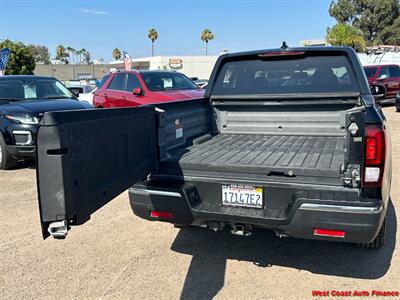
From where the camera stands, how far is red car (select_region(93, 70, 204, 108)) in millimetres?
9289

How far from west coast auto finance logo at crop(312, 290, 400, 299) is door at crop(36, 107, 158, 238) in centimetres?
168

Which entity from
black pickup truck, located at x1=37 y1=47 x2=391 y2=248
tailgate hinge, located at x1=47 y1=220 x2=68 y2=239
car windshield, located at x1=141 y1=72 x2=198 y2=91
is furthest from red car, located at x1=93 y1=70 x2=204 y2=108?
tailgate hinge, located at x1=47 y1=220 x2=68 y2=239

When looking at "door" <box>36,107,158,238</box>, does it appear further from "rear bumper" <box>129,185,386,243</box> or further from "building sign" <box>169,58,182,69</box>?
"building sign" <box>169,58,182,69</box>

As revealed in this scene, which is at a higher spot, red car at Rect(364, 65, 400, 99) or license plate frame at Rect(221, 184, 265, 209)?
red car at Rect(364, 65, 400, 99)

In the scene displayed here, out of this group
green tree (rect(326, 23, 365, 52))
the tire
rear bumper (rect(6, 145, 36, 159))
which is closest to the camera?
the tire

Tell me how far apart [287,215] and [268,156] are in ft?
2.35

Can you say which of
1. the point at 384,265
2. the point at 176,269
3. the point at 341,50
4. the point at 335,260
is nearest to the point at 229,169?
the point at 176,269

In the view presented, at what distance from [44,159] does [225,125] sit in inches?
113

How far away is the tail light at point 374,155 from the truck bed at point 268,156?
0.71 feet

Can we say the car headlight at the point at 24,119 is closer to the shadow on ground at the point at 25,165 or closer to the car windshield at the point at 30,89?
the car windshield at the point at 30,89

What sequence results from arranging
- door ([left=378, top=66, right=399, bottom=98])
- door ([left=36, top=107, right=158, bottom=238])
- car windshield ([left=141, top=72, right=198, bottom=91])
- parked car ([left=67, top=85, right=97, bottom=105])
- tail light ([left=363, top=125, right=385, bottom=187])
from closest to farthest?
door ([left=36, top=107, right=158, bottom=238]) → tail light ([left=363, top=125, right=385, bottom=187]) → car windshield ([left=141, top=72, right=198, bottom=91]) → parked car ([left=67, top=85, right=97, bottom=105]) → door ([left=378, top=66, right=399, bottom=98])

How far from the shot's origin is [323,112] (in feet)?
13.7

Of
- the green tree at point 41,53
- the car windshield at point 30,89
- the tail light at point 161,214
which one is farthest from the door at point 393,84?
the green tree at point 41,53

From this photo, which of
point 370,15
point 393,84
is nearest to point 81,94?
point 393,84
